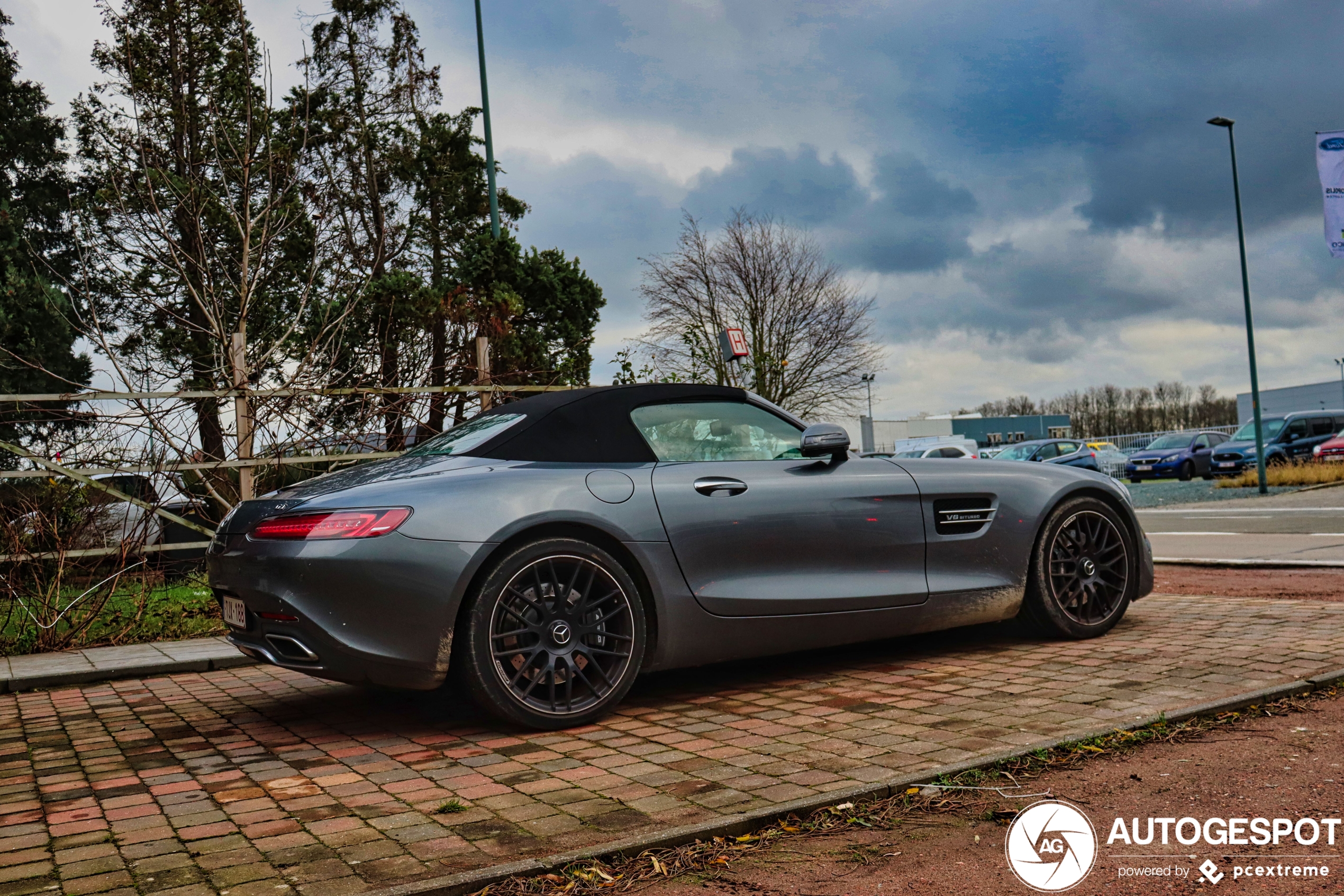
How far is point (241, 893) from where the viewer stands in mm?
2588

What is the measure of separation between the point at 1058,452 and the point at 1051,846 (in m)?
28.8

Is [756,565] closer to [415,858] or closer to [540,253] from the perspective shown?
[415,858]

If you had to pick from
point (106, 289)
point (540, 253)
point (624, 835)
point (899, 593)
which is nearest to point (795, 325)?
point (540, 253)

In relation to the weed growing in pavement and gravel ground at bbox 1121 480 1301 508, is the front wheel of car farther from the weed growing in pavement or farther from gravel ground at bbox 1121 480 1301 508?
gravel ground at bbox 1121 480 1301 508

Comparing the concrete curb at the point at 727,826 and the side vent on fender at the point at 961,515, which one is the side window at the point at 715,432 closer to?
the side vent on fender at the point at 961,515

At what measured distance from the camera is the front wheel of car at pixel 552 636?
402 centimetres

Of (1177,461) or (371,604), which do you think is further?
(1177,461)

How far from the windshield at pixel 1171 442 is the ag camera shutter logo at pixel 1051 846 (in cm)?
3328

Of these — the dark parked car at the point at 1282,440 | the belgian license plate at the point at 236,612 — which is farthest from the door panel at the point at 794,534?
the dark parked car at the point at 1282,440

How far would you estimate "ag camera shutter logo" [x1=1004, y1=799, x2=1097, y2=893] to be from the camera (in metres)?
2.63

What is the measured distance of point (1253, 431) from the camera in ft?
100

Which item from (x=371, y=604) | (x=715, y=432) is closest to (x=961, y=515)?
(x=715, y=432)

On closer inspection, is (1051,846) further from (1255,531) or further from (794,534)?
(1255,531)

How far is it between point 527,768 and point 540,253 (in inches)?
687
